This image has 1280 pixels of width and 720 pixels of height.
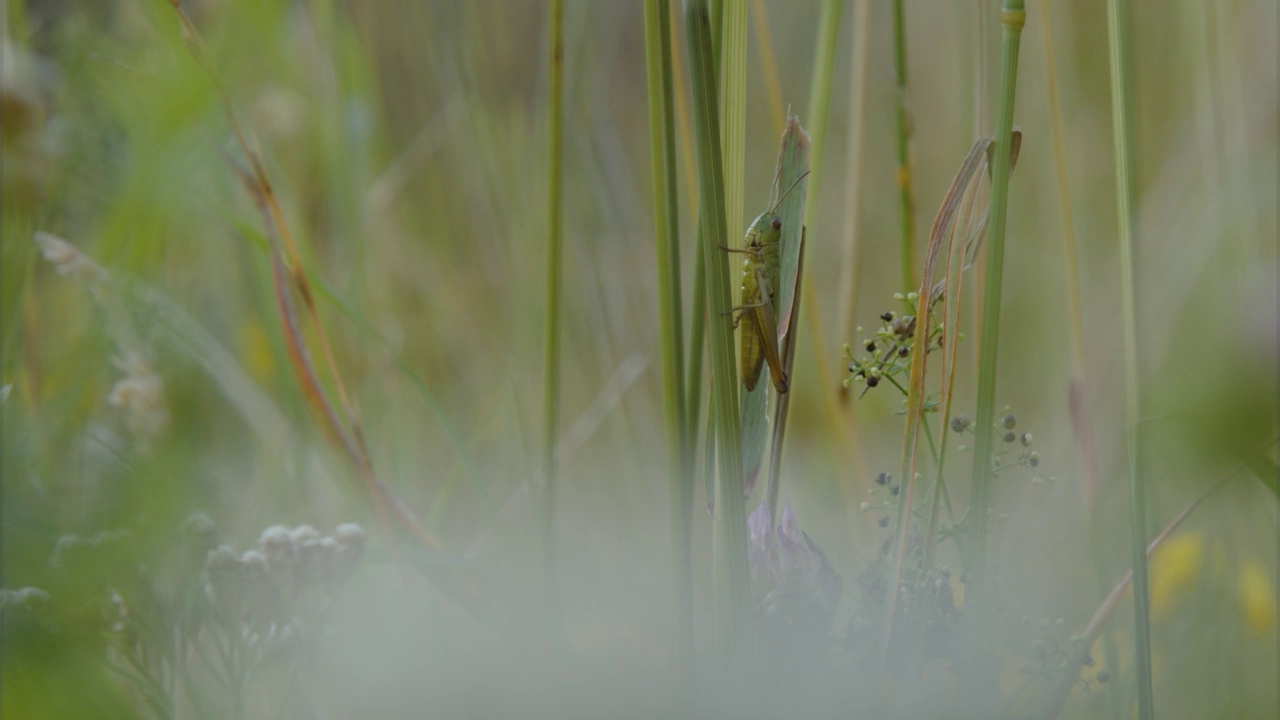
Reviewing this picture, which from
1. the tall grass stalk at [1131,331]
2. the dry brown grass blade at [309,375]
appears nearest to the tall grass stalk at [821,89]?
the tall grass stalk at [1131,331]

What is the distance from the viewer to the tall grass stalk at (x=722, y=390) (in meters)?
0.28

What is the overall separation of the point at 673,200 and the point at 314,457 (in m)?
0.63

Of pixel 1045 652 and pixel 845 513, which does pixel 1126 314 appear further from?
pixel 845 513

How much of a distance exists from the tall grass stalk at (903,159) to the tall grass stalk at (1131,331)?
0.45ft

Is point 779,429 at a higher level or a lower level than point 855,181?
lower

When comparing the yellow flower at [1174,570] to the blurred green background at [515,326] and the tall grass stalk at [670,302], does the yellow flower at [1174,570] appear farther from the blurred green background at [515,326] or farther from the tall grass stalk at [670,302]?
the tall grass stalk at [670,302]

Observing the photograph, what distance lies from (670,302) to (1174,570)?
0.58 metres

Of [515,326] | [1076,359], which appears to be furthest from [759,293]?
[515,326]

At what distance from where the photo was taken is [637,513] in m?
0.77

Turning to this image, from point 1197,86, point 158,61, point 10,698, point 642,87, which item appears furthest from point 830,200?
point 10,698

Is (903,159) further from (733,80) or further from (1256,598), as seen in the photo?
(1256,598)

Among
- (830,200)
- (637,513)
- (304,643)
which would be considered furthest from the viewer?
(830,200)

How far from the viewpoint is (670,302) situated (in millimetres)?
342

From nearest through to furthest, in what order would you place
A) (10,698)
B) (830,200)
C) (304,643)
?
(10,698) < (304,643) < (830,200)
